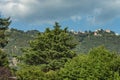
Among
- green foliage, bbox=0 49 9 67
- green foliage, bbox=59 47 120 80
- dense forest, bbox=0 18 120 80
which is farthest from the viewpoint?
green foliage, bbox=0 49 9 67

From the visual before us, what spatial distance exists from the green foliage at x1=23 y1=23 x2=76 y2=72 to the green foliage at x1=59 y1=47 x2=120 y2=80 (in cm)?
1759

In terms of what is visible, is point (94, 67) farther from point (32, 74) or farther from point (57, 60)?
point (57, 60)

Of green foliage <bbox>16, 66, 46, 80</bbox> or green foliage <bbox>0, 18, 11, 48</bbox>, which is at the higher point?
green foliage <bbox>0, 18, 11, 48</bbox>

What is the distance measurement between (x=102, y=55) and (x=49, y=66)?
63.7 ft

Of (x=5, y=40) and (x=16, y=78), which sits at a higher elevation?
(x=5, y=40)

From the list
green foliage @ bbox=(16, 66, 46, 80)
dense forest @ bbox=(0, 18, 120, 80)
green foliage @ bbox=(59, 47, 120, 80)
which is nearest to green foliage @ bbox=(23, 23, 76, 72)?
dense forest @ bbox=(0, 18, 120, 80)

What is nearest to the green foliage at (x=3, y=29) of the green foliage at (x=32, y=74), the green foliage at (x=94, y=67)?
the green foliage at (x=32, y=74)

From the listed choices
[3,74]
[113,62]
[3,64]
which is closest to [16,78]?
[3,74]

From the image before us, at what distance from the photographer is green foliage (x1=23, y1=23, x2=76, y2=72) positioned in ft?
214

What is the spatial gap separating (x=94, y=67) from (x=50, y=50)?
70.7ft

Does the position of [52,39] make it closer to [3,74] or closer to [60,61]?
[60,61]

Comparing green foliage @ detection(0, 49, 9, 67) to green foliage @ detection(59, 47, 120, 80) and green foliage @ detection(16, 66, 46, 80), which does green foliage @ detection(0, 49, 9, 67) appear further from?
green foliage @ detection(59, 47, 120, 80)

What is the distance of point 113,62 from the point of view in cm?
4431

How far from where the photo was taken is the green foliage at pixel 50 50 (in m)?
65.4
